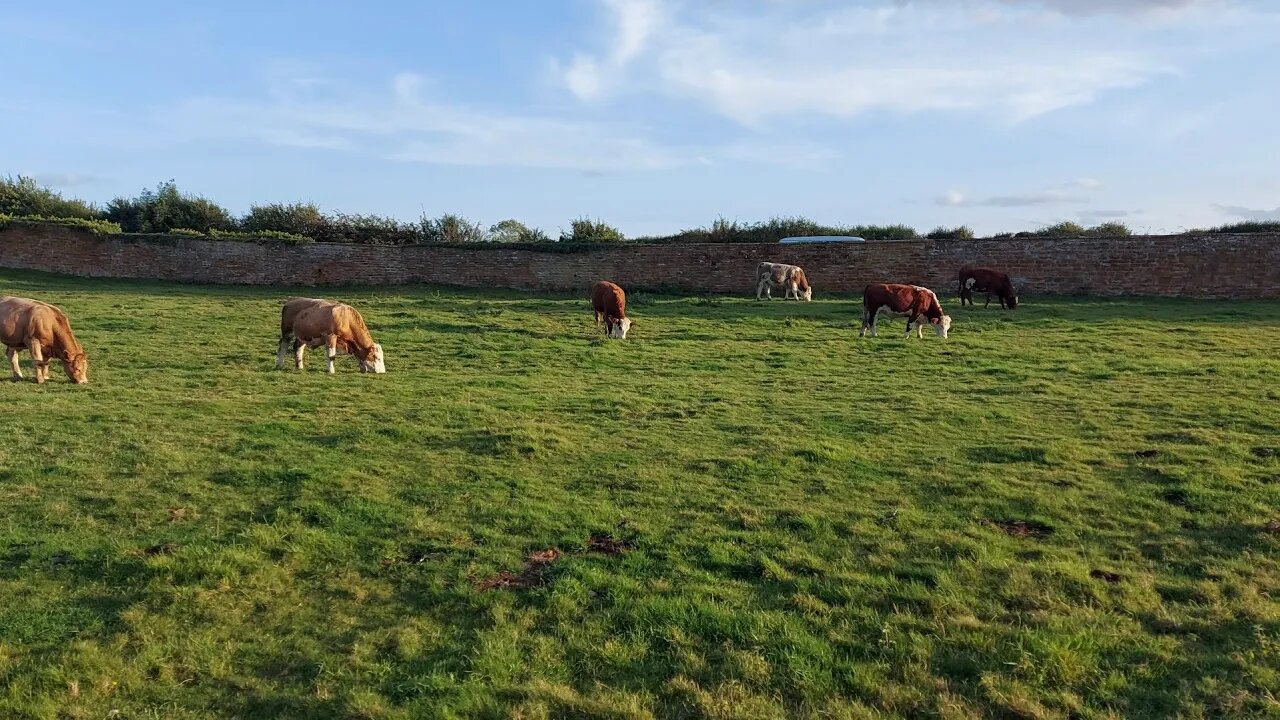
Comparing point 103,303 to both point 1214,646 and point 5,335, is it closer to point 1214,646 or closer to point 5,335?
point 5,335

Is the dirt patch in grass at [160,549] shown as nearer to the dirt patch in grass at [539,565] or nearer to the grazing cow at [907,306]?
the dirt patch in grass at [539,565]

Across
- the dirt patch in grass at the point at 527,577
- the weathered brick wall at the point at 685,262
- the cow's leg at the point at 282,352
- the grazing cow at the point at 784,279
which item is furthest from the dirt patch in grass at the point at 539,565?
the weathered brick wall at the point at 685,262

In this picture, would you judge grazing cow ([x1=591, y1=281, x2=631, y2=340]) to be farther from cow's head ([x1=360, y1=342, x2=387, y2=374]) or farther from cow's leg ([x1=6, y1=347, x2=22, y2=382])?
cow's leg ([x1=6, y1=347, x2=22, y2=382])

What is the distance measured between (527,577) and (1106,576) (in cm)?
350

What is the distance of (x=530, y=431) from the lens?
8664 millimetres

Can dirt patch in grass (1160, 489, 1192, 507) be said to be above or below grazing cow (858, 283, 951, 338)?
below

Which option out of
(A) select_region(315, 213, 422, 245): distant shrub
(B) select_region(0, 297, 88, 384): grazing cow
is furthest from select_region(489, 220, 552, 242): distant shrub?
(B) select_region(0, 297, 88, 384): grazing cow

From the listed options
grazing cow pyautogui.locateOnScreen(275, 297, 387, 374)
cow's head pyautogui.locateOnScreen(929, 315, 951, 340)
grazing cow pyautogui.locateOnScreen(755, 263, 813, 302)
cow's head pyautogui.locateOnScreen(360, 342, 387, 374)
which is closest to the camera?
grazing cow pyautogui.locateOnScreen(275, 297, 387, 374)

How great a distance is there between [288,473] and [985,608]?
5.43 m

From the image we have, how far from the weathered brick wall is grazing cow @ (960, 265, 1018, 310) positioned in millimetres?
3444

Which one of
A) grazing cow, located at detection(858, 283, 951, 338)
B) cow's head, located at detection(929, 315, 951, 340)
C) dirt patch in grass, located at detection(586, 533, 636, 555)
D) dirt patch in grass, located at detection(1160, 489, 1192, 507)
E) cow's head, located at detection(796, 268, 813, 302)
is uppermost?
cow's head, located at detection(796, 268, 813, 302)

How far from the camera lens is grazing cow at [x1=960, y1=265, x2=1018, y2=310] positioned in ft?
75.4

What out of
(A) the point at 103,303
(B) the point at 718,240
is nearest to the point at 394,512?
(A) the point at 103,303

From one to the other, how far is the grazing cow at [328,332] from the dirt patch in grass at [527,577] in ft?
27.6
